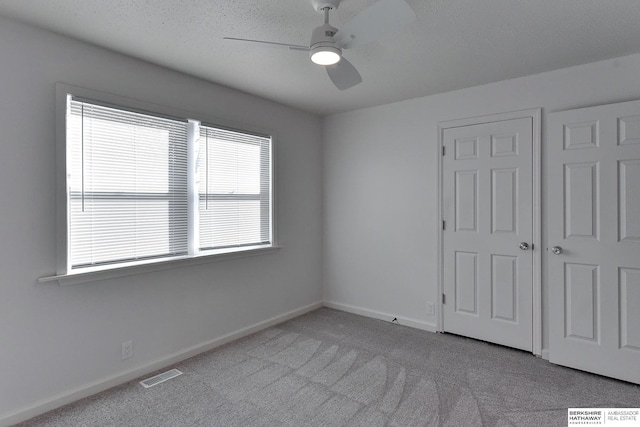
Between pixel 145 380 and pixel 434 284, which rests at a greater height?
pixel 434 284

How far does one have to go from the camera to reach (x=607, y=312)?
8.54ft

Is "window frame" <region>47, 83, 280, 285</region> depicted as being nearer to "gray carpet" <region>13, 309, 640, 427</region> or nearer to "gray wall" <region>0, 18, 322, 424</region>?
"gray wall" <region>0, 18, 322, 424</region>

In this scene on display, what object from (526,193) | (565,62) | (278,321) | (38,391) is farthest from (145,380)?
(565,62)

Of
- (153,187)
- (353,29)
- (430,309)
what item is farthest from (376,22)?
(430,309)

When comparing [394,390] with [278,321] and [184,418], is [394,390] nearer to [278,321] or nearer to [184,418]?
[184,418]

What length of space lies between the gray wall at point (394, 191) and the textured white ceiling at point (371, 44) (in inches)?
8.9

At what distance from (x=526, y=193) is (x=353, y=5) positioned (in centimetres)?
222

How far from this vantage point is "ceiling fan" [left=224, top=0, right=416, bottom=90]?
160 cm

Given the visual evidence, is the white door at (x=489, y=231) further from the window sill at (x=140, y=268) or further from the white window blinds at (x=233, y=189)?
the window sill at (x=140, y=268)

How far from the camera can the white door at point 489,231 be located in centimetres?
306

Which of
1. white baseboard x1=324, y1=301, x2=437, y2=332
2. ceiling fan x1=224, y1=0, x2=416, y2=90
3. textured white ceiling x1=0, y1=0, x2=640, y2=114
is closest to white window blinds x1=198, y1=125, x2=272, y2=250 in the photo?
textured white ceiling x1=0, y1=0, x2=640, y2=114

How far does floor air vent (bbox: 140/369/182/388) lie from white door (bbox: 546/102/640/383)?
121 inches

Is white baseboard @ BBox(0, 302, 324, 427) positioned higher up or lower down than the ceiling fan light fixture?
lower down

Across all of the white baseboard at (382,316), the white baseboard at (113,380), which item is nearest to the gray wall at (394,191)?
the white baseboard at (382,316)
